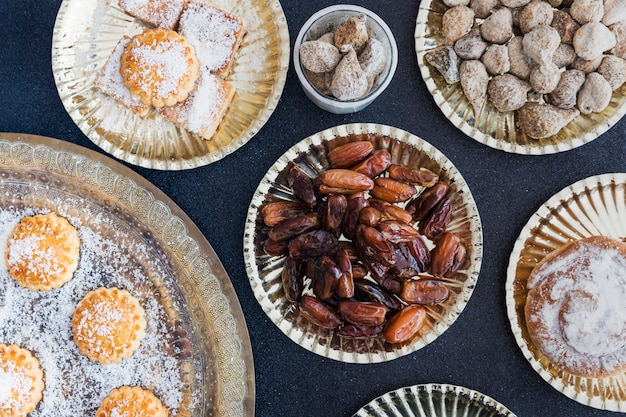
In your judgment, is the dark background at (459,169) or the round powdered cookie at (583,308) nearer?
the round powdered cookie at (583,308)

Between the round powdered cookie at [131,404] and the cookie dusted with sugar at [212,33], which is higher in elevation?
the cookie dusted with sugar at [212,33]

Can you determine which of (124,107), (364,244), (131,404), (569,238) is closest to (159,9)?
(124,107)

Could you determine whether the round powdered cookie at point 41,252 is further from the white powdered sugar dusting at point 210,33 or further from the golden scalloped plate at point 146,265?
the white powdered sugar dusting at point 210,33

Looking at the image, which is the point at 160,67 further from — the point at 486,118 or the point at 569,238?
the point at 569,238

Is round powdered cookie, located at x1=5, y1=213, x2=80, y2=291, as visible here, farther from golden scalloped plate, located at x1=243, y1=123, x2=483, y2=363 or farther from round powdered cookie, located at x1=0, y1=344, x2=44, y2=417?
golden scalloped plate, located at x1=243, y1=123, x2=483, y2=363

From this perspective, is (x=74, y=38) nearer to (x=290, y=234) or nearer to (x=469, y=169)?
(x=290, y=234)

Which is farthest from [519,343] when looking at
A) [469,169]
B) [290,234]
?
[290,234]

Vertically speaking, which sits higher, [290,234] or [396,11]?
[396,11]

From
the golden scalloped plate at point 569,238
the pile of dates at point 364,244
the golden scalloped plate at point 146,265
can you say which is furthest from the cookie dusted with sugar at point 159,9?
the golden scalloped plate at point 569,238
